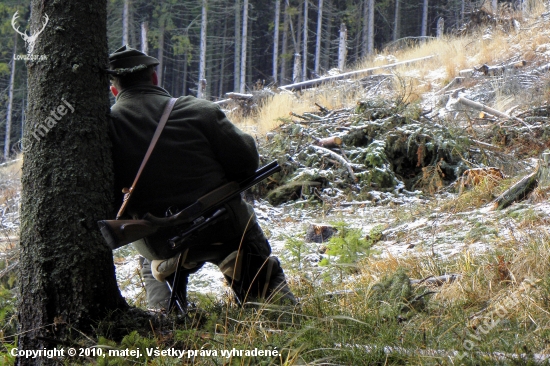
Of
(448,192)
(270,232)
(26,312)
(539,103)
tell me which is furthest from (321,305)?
(539,103)

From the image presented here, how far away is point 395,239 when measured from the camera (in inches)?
222

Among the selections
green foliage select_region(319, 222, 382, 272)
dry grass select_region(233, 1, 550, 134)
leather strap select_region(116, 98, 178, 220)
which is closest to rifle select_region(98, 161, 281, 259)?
leather strap select_region(116, 98, 178, 220)

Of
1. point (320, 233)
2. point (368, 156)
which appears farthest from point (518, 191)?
point (368, 156)

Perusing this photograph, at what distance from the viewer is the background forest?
111ft

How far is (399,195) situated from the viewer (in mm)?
7914

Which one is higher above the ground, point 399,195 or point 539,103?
point 539,103

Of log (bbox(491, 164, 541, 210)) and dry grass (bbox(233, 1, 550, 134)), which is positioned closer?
log (bbox(491, 164, 541, 210))

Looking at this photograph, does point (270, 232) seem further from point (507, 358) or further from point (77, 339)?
point (507, 358)

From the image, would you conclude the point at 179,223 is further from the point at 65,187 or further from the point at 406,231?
the point at 406,231

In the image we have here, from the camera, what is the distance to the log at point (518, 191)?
18.0ft

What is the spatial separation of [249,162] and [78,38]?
1.15 metres

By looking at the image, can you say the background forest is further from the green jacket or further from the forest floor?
the green jacket

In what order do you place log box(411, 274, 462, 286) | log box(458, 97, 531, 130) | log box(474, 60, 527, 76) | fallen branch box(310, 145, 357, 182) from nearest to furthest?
1. log box(411, 274, 462, 286)
2. fallen branch box(310, 145, 357, 182)
3. log box(458, 97, 531, 130)
4. log box(474, 60, 527, 76)

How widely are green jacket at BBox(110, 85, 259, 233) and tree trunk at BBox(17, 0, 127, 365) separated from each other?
0.13 m
